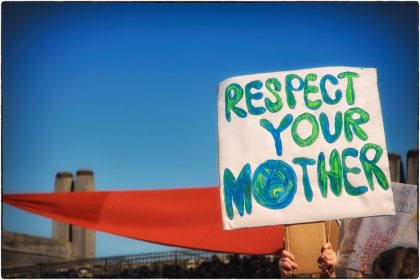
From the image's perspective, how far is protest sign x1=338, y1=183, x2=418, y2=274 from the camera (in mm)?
4289

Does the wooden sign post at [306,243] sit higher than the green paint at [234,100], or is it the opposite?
the green paint at [234,100]

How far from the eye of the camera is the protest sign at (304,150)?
3.37 m

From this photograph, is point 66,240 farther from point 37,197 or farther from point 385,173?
point 385,173

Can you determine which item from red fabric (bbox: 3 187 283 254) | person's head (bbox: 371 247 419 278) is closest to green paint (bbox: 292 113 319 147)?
person's head (bbox: 371 247 419 278)

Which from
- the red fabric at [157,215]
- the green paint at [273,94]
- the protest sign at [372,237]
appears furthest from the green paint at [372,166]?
the red fabric at [157,215]

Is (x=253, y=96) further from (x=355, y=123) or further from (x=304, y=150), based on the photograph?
(x=355, y=123)

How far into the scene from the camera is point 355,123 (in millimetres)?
3391

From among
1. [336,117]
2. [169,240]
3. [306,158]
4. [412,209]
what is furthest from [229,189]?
[169,240]

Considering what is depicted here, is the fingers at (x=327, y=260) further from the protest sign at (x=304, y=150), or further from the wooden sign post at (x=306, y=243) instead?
the protest sign at (x=304, y=150)

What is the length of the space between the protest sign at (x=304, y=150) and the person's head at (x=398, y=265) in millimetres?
251

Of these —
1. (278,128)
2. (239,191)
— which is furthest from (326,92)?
(239,191)

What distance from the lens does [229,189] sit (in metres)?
3.49

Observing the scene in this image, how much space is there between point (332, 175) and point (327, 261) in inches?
17.3

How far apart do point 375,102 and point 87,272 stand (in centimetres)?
594
